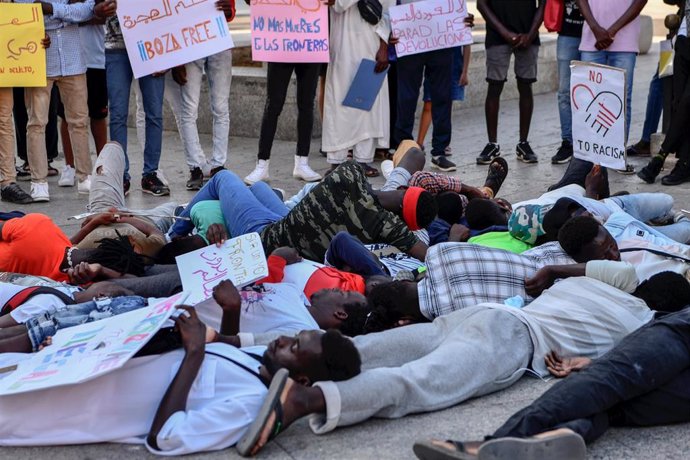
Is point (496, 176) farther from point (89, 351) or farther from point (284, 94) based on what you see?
point (89, 351)

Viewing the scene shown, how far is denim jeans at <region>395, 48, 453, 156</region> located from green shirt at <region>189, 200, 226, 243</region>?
9.84 ft

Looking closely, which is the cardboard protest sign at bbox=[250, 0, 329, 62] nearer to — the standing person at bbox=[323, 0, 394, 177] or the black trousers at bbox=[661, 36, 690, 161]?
the standing person at bbox=[323, 0, 394, 177]

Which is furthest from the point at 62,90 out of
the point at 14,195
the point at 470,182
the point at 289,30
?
the point at 470,182

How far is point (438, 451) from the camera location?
3.25m

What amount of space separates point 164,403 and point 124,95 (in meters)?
4.82

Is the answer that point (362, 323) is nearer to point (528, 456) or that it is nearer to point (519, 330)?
point (519, 330)

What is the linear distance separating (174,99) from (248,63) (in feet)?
11.1

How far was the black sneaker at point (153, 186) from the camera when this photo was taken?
8.07m

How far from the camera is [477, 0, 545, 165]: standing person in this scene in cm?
868

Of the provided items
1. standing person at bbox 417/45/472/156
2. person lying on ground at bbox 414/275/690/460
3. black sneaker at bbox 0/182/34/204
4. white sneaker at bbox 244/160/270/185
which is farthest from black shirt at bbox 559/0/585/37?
person lying on ground at bbox 414/275/690/460

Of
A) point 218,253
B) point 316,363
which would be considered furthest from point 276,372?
point 218,253

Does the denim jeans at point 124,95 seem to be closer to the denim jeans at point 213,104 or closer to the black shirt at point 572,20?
the denim jeans at point 213,104

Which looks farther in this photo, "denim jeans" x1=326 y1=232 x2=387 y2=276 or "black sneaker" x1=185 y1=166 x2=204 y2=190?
"black sneaker" x1=185 y1=166 x2=204 y2=190

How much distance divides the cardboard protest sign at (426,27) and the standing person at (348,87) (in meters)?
0.12
